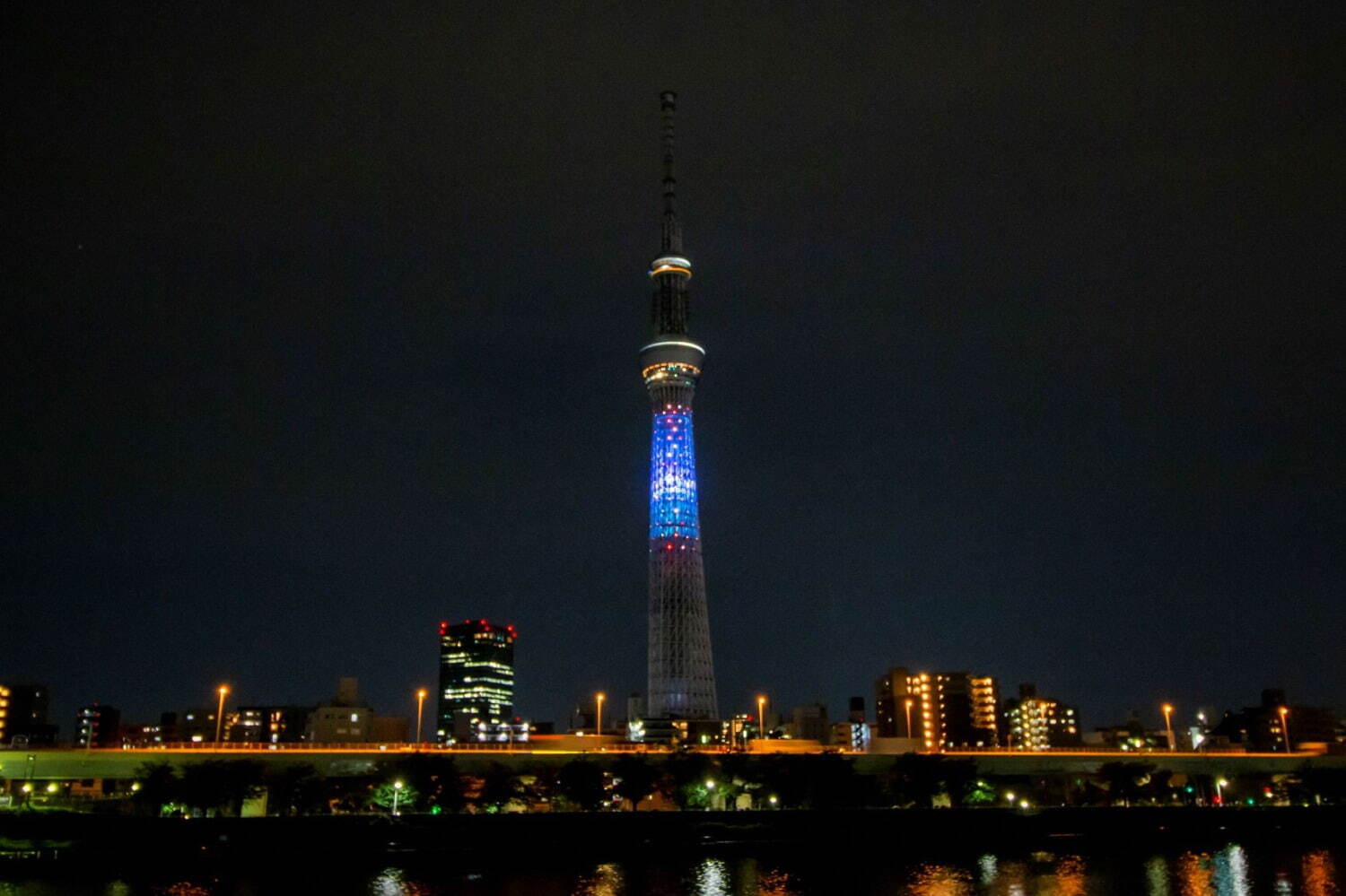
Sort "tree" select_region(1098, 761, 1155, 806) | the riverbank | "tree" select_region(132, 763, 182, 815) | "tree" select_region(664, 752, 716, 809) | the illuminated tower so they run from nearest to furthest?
the riverbank < "tree" select_region(132, 763, 182, 815) < "tree" select_region(664, 752, 716, 809) < "tree" select_region(1098, 761, 1155, 806) < the illuminated tower

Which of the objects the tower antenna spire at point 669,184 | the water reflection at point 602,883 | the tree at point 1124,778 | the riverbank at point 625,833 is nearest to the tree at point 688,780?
the riverbank at point 625,833

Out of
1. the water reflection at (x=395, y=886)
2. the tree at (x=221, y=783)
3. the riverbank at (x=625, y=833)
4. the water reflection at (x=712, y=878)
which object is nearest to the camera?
the water reflection at (x=395, y=886)

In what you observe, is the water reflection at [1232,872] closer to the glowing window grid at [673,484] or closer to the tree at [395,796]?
the tree at [395,796]

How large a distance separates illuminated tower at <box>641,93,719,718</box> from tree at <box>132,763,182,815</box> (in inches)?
3013

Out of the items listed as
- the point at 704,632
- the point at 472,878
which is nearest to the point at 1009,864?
the point at 472,878

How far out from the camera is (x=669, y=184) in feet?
565

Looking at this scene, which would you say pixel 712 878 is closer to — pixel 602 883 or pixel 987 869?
pixel 602 883

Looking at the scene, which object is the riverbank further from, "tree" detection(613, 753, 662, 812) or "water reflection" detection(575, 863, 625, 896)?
"water reflection" detection(575, 863, 625, 896)

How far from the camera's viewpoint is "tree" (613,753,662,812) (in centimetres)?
10019

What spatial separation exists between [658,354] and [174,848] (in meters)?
101

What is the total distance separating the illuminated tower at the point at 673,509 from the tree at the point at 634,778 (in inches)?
1885

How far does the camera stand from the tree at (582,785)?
96688 millimetres

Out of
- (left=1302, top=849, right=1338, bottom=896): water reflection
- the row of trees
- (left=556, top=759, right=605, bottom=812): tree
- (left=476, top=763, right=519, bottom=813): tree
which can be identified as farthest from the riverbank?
(left=1302, top=849, right=1338, bottom=896): water reflection

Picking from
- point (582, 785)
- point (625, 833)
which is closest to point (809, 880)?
point (625, 833)
